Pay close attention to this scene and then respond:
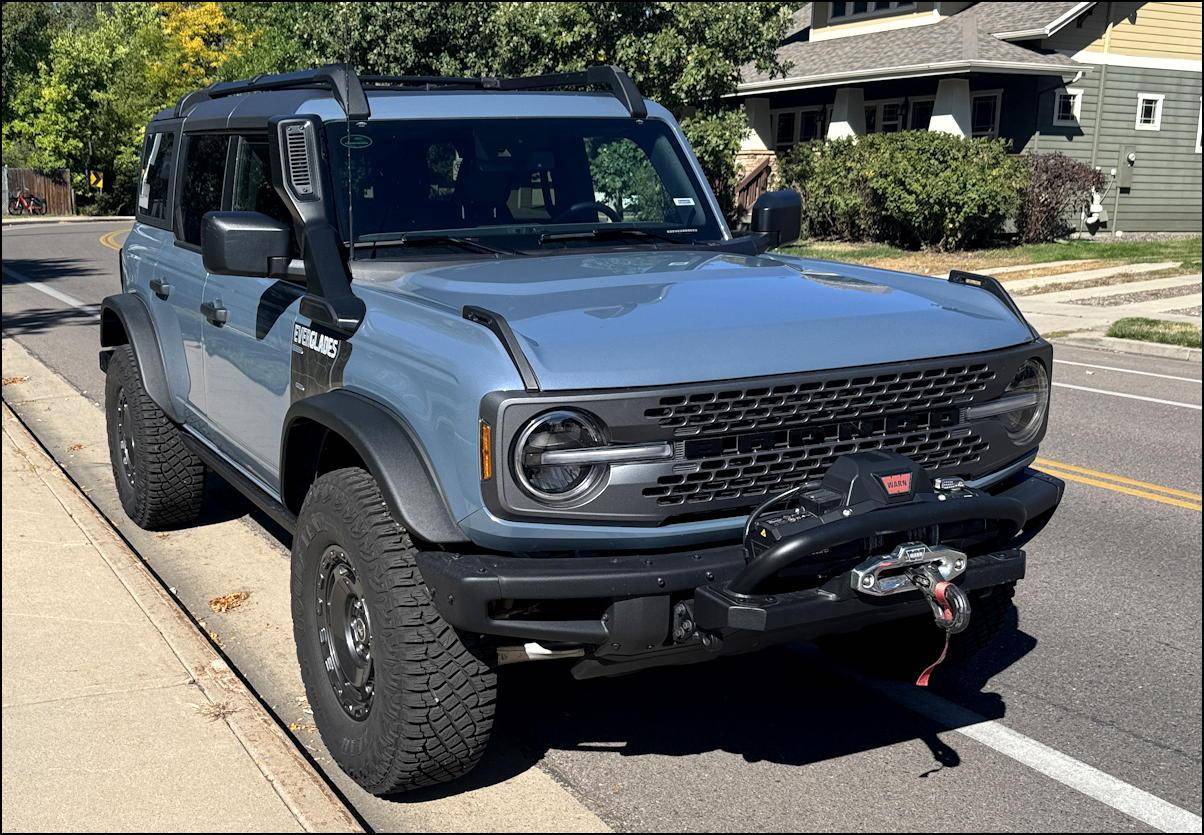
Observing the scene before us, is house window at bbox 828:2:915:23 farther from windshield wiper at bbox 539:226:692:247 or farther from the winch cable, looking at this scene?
the winch cable

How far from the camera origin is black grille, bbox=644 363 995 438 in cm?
354

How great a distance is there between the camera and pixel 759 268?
4.64 meters

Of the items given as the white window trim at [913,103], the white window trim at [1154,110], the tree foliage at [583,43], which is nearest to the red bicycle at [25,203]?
the tree foliage at [583,43]

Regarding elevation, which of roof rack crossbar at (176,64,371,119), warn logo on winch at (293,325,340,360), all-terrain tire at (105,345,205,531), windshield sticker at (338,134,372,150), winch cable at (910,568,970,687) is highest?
roof rack crossbar at (176,64,371,119)

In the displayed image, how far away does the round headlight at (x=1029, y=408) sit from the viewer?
13.9ft

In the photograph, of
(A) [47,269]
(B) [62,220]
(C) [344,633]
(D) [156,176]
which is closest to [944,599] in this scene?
(C) [344,633]

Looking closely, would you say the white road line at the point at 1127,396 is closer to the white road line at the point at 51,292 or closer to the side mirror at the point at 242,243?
the side mirror at the point at 242,243

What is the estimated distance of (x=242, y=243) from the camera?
4.43 m

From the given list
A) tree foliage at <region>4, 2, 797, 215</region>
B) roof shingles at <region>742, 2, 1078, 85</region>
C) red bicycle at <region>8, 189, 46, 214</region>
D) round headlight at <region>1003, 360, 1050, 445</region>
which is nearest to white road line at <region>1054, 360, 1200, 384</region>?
round headlight at <region>1003, 360, 1050, 445</region>

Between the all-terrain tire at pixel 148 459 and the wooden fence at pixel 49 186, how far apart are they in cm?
5070

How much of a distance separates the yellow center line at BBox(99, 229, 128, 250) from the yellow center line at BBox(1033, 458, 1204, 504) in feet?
84.1

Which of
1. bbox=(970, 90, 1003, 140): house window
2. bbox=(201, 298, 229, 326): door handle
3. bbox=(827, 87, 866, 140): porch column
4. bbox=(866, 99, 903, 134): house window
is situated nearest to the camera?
bbox=(201, 298, 229, 326): door handle

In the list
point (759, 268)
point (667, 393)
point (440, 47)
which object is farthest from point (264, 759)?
point (440, 47)

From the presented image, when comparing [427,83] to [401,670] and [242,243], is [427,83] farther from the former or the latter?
[401,670]
